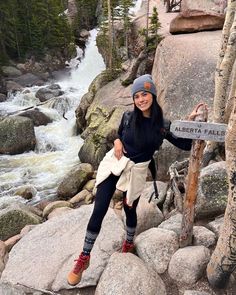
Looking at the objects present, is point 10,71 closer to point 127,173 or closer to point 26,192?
point 26,192

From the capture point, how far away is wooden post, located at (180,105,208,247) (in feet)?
13.7

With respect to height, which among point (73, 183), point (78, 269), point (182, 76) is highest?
point (182, 76)

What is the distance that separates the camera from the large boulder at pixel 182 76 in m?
10.3

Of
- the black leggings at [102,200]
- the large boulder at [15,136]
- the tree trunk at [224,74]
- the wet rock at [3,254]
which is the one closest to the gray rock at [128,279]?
the black leggings at [102,200]

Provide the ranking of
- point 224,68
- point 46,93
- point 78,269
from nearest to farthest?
point 78,269
point 224,68
point 46,93

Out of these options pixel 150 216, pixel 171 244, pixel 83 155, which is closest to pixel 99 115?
pixel 83 155

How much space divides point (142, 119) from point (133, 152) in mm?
435

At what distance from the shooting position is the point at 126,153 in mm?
4277

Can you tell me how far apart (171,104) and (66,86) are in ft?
59.8

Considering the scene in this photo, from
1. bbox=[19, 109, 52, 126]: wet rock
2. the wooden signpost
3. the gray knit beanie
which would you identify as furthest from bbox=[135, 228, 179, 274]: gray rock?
bbox=[19, 109, 52, 126]: wet rock

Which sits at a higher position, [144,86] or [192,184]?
[144,86]

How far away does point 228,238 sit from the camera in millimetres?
3850

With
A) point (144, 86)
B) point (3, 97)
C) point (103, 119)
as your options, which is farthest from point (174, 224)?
point (3, 97)

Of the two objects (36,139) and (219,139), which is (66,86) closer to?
(36,139)
